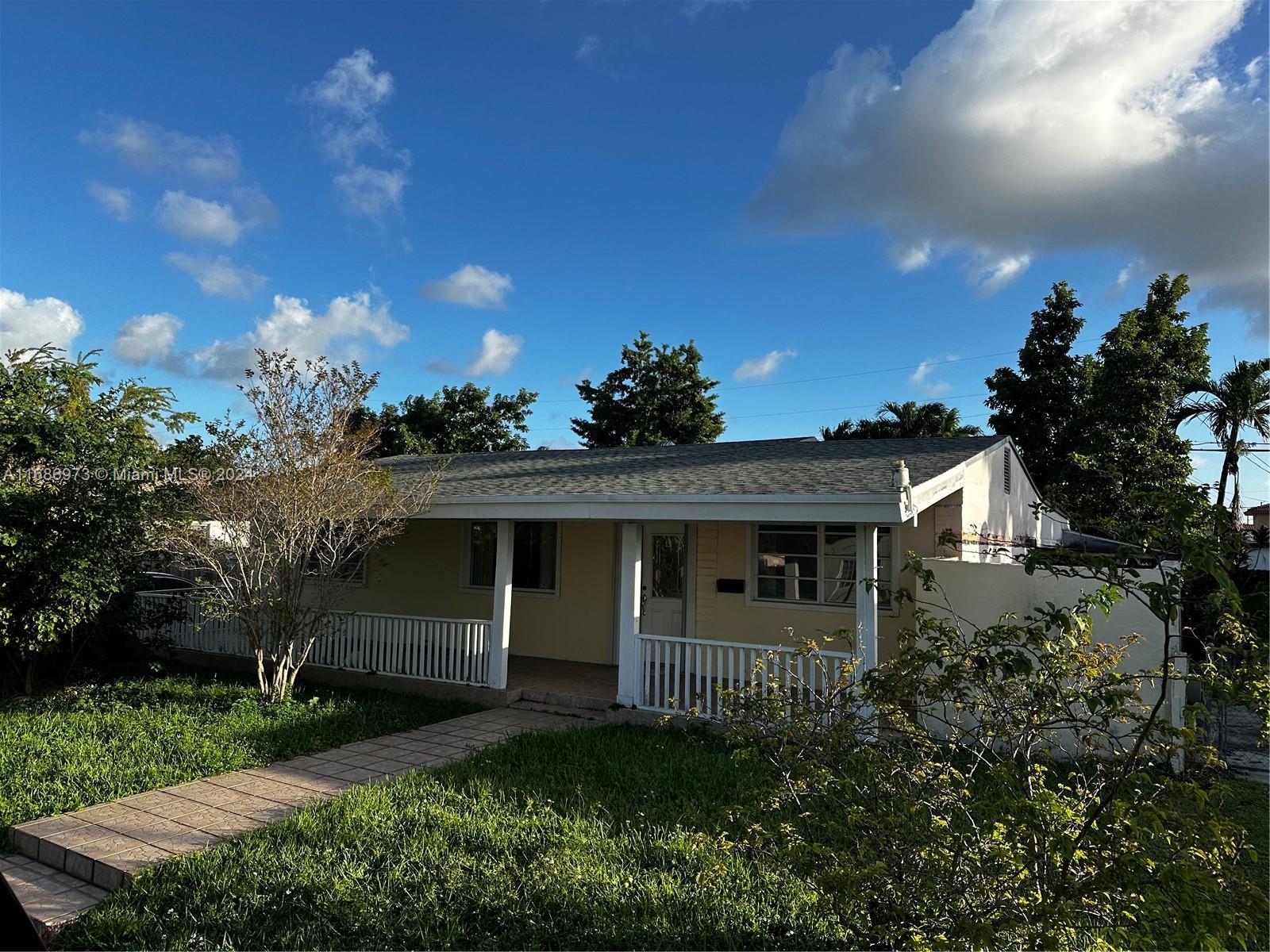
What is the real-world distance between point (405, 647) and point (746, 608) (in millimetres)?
4985

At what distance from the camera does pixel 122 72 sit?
928cm

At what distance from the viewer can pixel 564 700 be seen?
947 cm

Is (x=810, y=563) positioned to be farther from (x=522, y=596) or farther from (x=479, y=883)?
(x=479, y=883)

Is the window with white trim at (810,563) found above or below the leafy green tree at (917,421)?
below

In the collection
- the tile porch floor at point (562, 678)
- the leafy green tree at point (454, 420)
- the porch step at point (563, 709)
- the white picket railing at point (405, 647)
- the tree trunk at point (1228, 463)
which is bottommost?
the porch step at point (563, 709)

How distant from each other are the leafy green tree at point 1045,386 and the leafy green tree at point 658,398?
442 inches

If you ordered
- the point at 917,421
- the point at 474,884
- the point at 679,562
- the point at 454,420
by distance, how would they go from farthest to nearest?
1. the point at 454,420
2. the point at 917,421
3. the point at 679,562
4. the point at 474,884

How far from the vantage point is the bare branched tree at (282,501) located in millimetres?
8945

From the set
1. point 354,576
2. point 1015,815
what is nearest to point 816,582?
point 1015,815

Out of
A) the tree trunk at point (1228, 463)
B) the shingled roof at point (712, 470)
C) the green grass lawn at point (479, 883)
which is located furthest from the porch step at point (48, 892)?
the tree trunk at point (1228, 463)

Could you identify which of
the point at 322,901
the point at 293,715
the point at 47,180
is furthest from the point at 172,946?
the point at 47,180

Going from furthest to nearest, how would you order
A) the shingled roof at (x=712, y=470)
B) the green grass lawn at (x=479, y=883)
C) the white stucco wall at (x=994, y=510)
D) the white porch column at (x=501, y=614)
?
the white stucco wall at (x=994, y=510) < the white porch column at (x=501, y=614) < the shingled roof at (x=712, y=470) < the green grass lawn at (x=479, y=883)

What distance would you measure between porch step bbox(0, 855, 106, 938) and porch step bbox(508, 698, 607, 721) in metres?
5.19

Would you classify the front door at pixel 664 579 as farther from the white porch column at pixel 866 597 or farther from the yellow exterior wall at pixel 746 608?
the white porch column at pixel 866 597
